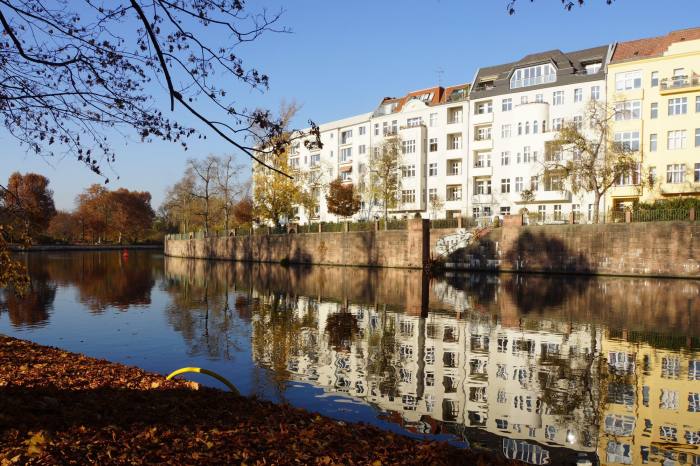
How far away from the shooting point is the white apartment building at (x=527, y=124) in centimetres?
4900

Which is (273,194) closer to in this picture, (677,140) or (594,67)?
(594,67)

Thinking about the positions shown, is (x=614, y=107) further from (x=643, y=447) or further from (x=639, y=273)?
(x=643, y=447)

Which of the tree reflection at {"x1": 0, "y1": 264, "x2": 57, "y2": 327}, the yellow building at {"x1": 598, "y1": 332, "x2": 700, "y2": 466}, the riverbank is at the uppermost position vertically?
the riverbank

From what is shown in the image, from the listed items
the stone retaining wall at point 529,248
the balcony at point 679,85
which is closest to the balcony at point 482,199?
the stone retaining wall at point 529,248

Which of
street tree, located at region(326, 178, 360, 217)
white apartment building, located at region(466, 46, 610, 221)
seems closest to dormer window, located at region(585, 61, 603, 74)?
white apartment building, located at region(466, 46, 610, 221)

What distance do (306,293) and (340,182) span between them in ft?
124

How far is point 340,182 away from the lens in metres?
64.2

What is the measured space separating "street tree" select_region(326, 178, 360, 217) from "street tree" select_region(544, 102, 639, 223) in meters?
23.6

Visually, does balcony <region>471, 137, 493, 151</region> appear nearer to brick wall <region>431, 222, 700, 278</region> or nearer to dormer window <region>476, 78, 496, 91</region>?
dormer window <region>476, 78, 496, 91</region>

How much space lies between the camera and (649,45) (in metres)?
49.1

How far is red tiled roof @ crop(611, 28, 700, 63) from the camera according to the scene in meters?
47.0

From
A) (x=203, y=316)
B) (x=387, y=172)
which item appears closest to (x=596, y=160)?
(x=387, y=172)

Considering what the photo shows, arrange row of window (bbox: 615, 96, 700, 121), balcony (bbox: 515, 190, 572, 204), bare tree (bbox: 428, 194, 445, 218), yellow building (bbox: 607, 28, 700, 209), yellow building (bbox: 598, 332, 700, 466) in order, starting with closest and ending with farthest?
1. yellow building (bbox: 598, 332, 700, 466)
2. yellow building (bbox: 607, 28, 700, 209)
3. row of window (bbox: 615, 96, 700, 121)
4. balcony (bbox: 515, 190, 572, 204)
5. bare tree (bbox: 428, 194, 445, 218)

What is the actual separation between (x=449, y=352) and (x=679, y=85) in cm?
4094
